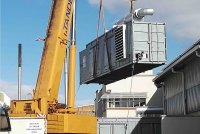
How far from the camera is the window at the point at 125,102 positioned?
5797cm

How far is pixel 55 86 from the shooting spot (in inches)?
704

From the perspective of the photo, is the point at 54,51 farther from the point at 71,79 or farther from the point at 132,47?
the point at 132,47

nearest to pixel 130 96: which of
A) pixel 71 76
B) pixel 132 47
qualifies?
pixel 132 47

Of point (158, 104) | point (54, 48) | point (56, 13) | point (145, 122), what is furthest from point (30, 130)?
point (158, 104)

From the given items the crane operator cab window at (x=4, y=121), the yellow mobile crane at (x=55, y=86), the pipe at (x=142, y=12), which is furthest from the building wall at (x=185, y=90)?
the crane operator cab window at (x=4, y=121)

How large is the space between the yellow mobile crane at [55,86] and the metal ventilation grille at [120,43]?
7.78 ft

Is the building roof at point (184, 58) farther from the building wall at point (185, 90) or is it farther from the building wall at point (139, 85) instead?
the building wall at point (139, 85)

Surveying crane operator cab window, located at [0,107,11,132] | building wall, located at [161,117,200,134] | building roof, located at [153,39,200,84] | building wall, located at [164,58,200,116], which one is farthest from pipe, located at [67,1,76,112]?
building wall, located at [161,117,200,134]

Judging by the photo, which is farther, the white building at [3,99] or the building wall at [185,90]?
the building wall at [185,90]

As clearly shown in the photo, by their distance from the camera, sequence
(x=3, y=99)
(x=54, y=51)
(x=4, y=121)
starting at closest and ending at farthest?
(x=3, y=99) → (x=4, y=121) → (x=54, y=51)

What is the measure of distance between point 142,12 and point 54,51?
164 inches

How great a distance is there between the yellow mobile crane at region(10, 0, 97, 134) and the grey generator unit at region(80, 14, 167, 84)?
8.11 feet

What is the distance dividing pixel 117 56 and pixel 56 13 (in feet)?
11.9

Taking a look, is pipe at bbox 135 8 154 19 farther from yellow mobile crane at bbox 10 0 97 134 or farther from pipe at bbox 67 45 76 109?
pipe at bbox 67 45 76 109
